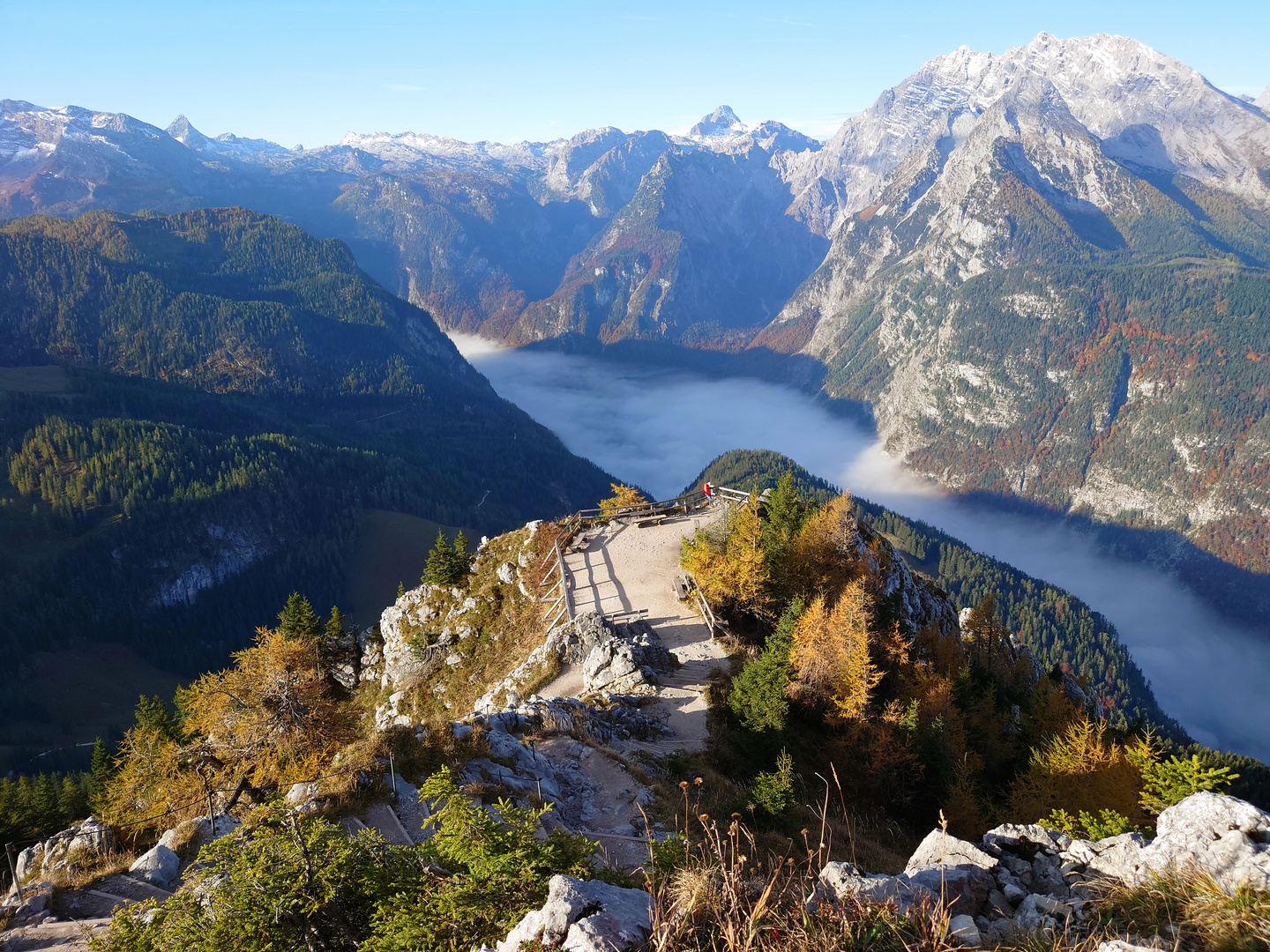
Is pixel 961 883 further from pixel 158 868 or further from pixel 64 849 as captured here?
pixel 64 849

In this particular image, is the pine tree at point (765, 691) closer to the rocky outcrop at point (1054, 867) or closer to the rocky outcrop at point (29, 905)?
the rocky outcrop at point (1054, 867)

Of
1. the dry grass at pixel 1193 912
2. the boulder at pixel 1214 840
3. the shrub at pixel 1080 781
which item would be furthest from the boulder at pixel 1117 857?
the shrub at pixel 1080 781

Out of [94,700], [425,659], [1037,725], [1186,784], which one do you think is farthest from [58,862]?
[94,700]

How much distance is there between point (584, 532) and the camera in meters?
53.5

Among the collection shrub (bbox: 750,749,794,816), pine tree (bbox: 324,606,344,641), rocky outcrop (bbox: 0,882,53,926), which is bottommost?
pine tree (bbox: 324,606,344,641)

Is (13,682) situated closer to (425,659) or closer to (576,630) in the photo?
(425,659)

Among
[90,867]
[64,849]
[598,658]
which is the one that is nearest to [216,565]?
[598,658]

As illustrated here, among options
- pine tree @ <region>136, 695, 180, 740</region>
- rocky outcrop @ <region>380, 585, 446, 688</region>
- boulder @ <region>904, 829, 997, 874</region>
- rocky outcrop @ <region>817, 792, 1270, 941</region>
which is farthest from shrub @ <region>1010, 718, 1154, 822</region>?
pine tree @ <region>136, 695, 180, 740</region>

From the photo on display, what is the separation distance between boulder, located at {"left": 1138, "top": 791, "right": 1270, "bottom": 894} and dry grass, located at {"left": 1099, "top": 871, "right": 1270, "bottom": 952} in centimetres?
153

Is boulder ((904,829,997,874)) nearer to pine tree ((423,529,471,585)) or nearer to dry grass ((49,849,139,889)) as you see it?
dry grass ((49,849,139,889))

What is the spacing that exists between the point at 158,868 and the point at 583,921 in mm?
15234

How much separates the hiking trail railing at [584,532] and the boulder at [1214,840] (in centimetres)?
2650

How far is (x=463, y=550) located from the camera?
55000 mm

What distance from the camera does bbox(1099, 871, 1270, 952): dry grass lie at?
800cm
